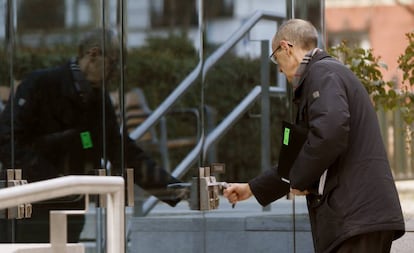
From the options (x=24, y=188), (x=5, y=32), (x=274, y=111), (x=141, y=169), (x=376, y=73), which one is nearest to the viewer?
(x=24, y=188)

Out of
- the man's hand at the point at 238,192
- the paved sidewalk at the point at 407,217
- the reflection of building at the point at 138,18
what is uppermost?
the reflection of building at the point at 138,18

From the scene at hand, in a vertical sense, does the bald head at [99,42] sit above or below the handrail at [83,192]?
above

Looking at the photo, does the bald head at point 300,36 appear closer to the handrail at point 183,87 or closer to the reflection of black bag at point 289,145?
the reflection of black bag at point 289,145

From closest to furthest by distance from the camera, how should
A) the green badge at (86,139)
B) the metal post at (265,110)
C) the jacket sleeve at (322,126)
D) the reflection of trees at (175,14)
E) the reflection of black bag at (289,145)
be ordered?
the jacket sleeve at (322,126)
the reflection of black bag at (289,145)
the green badge at (86,139)
the reflection of trees at (175,14)
the metal post at (265,110)

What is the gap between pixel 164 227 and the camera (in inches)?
250

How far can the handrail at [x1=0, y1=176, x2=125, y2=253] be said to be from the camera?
3.22 metres

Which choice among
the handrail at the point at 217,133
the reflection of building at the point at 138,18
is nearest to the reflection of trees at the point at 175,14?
the reflection of building at the point at 138,18

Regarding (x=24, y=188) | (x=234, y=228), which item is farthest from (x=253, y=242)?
(x=24, y=188)

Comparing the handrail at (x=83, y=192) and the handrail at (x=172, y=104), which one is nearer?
the handrail at (x=83, y=192)

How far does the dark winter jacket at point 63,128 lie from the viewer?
596 centimetres

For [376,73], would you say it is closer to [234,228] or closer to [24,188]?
[234,228]

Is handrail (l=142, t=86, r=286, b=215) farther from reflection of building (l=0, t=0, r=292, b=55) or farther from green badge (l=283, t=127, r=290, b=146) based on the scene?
green badge (l=283, t=127, r=290, b=146)

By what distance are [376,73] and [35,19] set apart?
2.43m

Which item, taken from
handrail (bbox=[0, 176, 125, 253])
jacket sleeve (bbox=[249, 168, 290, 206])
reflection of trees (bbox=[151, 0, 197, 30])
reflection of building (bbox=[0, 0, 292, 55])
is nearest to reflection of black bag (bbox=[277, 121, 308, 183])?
jacket sleeve (bbox=[249, 168, 290, 206])
